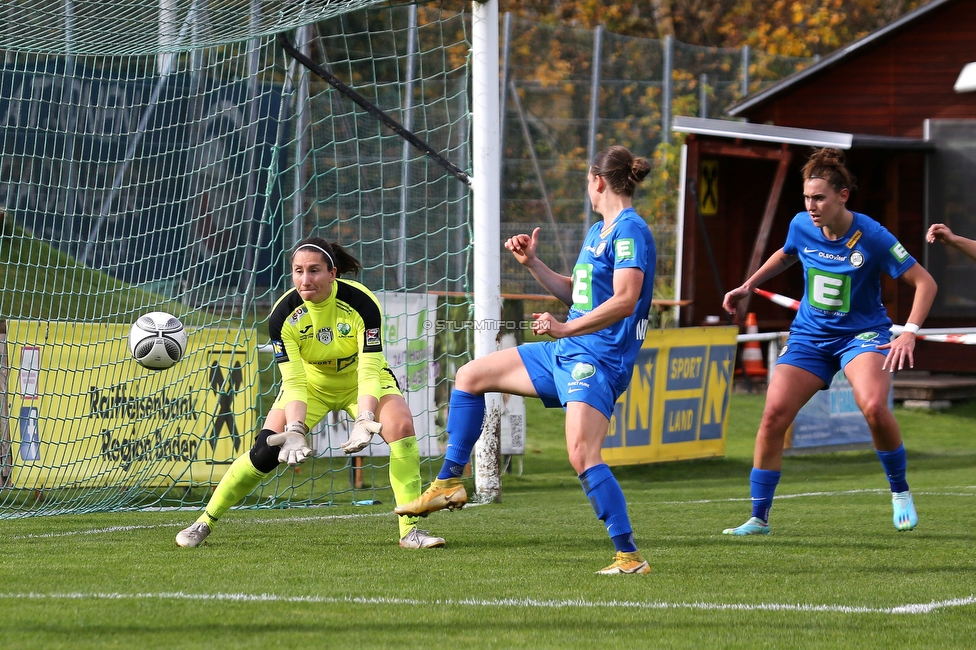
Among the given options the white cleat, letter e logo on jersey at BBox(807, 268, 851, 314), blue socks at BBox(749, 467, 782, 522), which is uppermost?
letter e logo on jersey at BBox(807, 268, 851, 314)

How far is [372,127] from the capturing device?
12.7 meters

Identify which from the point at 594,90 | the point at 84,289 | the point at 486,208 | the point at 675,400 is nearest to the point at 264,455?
the point at 486,208

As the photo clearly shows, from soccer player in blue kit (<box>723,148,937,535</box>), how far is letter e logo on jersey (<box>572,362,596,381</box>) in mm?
1556

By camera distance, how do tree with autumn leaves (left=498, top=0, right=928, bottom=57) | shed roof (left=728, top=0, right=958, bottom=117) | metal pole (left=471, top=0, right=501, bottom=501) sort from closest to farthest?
1. metal pole (left=471, top=0, right=501, bottom=501)
2. shed roof (left=728, top=0, right=958, bottom=117)
3. tree with autumn leaves (left=498, top=0, right=928, bottom=57)

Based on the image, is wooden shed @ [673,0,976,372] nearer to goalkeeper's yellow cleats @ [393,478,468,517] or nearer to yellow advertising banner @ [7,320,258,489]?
yellow advertising banner @ [7,320,258,489]

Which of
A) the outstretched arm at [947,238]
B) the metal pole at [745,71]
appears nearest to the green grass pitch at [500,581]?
the outstretched arm at [947,238]

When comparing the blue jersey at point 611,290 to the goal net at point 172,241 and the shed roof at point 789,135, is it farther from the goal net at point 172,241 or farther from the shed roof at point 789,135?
the shed roof at point 789,135

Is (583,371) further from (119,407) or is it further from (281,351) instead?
(119,407)

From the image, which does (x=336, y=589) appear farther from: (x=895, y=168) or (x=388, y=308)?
(x=895, y=168)

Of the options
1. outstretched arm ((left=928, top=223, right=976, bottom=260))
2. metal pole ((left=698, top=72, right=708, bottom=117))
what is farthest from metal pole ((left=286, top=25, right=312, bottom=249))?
metal pole ((left=698, top=72, right=708, bottom=117))

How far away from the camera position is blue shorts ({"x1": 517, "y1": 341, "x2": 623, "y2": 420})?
5.37 m

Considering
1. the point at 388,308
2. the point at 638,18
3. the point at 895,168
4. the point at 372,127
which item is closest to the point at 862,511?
the point at 388,308

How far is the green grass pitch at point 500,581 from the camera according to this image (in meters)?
4.08

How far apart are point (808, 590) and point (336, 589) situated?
1947mm
